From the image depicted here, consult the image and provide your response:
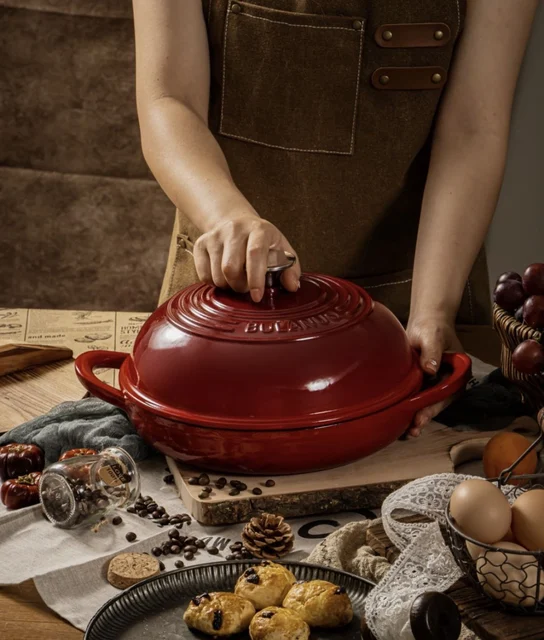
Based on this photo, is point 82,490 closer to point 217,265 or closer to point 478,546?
point 217,265

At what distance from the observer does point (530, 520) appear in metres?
0.81

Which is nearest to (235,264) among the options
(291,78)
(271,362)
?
(271,362)

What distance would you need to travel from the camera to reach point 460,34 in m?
1.59

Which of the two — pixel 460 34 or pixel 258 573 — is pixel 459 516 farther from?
pixel 460 34

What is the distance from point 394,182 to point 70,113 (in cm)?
169

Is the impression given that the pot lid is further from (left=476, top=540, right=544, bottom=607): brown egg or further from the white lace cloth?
(left=476, top=540, right=544, bottom=607): brown egg

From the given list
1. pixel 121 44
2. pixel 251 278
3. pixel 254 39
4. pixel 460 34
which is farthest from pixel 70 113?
pixel 251 278

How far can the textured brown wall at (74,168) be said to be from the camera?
296cm

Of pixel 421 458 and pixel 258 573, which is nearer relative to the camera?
pixel 258 573

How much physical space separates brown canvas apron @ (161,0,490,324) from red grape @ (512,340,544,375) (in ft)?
1.86

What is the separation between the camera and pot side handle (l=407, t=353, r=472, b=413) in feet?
3.85

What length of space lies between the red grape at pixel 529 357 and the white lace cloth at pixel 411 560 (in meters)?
0.19

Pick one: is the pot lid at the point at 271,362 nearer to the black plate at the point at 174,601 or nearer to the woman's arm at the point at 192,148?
the woman's arm at the point at 192,148

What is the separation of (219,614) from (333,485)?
13.0 inches
